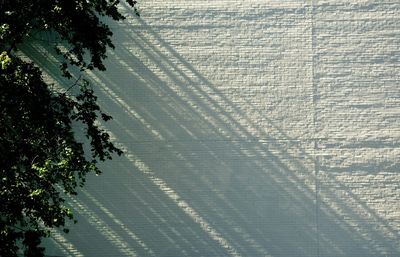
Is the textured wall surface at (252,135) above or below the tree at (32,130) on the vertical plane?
above

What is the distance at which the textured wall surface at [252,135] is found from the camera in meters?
14.5

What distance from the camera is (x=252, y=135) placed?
14.7 metres

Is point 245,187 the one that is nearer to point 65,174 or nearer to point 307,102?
point 307,102

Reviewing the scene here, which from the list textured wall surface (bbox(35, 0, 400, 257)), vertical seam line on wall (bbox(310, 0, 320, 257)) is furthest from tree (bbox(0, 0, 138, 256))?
vertical seam line on wall (bbox(310, 0, 320, 257))

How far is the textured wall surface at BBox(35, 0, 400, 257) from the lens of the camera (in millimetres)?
14516

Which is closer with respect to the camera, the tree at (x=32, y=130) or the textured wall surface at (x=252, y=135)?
the tree at (x=32, y=130)

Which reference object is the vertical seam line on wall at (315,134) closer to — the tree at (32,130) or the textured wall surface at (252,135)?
the textured wall surface at (252,135)

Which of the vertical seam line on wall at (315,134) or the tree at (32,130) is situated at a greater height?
the vertical seam line on wall at (315,134)

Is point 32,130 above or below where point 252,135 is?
below

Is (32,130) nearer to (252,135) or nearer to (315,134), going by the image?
(252,135)

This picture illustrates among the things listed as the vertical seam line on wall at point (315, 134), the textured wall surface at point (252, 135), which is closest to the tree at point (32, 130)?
the textured wall surface at point (252, 135)

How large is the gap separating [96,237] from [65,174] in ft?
13.0

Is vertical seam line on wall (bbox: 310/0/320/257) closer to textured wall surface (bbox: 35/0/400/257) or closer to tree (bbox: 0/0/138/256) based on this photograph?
textured wall surface (bbox: 35/0/400/257)

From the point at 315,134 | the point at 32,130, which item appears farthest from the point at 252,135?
the point at 32,130
